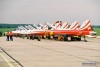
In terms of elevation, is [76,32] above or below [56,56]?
above

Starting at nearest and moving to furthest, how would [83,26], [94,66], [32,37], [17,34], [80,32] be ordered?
[94,66], [80,32], [83,26], [32,37], [17,34]

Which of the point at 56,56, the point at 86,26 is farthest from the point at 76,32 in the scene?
the point at 56,56

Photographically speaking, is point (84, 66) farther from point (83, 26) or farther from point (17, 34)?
point (17, 34)

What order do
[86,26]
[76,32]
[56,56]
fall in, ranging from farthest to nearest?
[86,26] → [76,32] → [56,56]

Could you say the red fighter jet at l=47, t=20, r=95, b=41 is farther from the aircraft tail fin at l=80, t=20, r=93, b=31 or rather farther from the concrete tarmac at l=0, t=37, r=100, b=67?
the concrete tarmac at l=0, t=37, r=100, b=67

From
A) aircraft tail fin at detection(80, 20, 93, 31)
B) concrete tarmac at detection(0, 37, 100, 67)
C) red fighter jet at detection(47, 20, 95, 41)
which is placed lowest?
concrete tarmac at detection(0, 37, 100, 67)

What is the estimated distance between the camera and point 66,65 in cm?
2056

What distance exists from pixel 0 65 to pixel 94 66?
5.06m

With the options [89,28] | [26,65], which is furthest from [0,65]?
[89,28]

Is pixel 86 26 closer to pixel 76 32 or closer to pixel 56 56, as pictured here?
pixel 76 32

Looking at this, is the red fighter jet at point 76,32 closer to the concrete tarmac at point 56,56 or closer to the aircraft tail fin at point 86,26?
the aircraft tail fin at point 86,26

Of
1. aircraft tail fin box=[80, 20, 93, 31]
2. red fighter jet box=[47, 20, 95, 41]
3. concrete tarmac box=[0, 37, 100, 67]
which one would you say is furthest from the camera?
aircraft tail fin box=[80, 20, 93, 31]

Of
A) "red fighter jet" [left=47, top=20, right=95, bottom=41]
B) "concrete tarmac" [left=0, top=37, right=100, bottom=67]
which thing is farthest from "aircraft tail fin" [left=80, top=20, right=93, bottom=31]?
"concrete tarmac" [left=0, top=37, right=100, bottom=67]

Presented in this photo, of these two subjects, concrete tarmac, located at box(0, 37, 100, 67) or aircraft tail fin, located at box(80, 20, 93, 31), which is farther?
aircraft tail fin, located at box(80, 20, 93, 31)
